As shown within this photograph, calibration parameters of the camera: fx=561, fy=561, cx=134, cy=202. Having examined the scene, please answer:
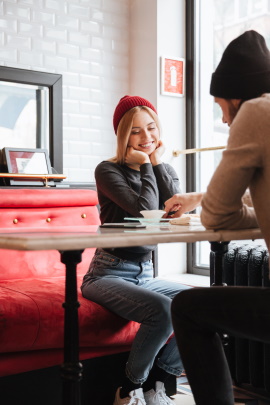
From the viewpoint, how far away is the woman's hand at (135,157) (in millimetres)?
2322

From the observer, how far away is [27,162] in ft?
11.1

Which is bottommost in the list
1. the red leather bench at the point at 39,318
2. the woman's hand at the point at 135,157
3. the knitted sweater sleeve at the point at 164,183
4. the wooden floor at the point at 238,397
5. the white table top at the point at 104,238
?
the wooden floor at the point at 238,397

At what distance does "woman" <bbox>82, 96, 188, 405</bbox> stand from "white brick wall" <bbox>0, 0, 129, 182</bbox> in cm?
143

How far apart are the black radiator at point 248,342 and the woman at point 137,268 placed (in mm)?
534


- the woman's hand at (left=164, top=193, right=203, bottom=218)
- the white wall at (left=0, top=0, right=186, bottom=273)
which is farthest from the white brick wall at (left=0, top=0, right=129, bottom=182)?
the woman's hand at (left=164, top=193, right=203, bottom=218)

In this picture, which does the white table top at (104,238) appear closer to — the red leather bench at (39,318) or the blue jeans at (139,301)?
the red leather bench at (39,318)

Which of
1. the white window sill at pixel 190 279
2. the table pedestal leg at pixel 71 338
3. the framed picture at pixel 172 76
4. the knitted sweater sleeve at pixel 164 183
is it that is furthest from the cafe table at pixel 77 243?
the framed picture at pixel 172 76

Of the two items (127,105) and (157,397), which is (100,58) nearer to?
(127,105)

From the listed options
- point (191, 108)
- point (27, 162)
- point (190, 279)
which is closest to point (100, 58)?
point (191, 108)

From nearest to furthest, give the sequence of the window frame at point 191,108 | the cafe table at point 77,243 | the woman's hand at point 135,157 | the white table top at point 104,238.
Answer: the white table top at point 104,238
the cafe table at point 77,243
the woman's hand at point 135,157
the window frame at point 191,108

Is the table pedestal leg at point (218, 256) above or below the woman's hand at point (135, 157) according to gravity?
below

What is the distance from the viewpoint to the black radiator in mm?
2584

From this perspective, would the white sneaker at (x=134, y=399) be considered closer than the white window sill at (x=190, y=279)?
Yes

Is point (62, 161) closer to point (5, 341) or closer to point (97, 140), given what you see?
point (97, 140)
